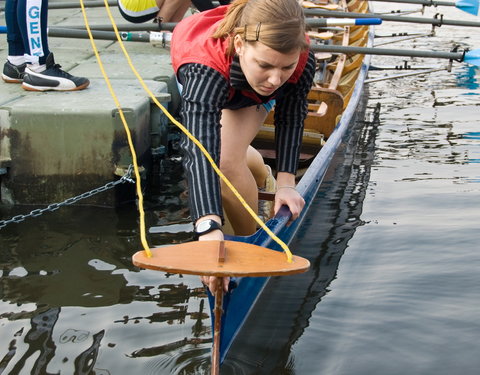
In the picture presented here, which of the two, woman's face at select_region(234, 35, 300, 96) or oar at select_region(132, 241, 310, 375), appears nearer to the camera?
oar at select_region(132, 241, 310, 375)

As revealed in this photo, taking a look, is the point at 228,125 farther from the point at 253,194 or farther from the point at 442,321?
the point at 442,321

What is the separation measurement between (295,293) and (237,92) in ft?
3.70

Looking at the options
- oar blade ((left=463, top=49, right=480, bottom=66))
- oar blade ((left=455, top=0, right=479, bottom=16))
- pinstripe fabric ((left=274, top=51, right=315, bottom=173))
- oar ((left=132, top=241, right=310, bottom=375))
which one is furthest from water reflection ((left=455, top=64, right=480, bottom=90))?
oar ((left=132, top=241, right=310, bottom=375))

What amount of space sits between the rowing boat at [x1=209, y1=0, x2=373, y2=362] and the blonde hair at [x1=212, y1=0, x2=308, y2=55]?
69 centimetres

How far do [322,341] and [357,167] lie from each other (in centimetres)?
271

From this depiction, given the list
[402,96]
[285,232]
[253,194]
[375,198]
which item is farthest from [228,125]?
[402,96]

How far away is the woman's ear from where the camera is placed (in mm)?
2639

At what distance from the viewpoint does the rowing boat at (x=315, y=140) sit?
2.76m

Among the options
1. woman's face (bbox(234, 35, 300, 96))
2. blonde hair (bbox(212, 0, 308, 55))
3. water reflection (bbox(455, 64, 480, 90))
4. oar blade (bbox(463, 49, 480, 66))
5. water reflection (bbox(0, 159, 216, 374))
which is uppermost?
blonde hair (bbox(212, 0, 308, 55))

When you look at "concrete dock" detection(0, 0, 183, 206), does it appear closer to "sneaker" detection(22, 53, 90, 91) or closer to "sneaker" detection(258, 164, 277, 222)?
"sneaker" detection(22, 53, 90, 91)

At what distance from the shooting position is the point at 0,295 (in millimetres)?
3432

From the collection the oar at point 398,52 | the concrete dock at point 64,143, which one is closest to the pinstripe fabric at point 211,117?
the concrete dock at point 64,143

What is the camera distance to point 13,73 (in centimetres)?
488

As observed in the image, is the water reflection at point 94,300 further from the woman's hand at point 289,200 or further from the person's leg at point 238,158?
the woman's hand at point 289,200
